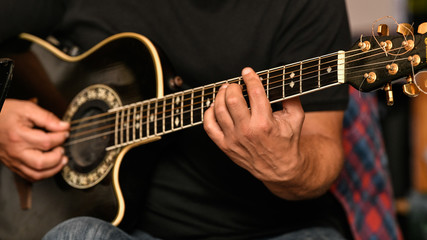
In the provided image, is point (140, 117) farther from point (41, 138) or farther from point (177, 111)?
point (41, 138)

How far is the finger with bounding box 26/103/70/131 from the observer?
110 cm

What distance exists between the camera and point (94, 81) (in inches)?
44.3

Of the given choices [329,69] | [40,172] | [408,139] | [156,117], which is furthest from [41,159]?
[408,139]

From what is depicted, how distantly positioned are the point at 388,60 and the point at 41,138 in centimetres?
71

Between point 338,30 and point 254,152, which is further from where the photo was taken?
point 338,30

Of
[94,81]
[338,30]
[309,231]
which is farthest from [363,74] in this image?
[94,81]

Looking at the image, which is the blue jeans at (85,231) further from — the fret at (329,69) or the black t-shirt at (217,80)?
the fret at (329,69)

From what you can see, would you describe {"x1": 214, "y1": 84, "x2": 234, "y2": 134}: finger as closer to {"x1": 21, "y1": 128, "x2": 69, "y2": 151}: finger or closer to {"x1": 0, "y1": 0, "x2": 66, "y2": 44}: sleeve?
{"x1": 21, "y1": 128, "x2": 69, "y2": 151}: finger

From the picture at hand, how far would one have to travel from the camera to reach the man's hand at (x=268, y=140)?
83cm

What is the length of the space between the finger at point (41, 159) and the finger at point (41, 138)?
13 mm

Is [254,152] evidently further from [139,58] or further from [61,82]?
[61,82]

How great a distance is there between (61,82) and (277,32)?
50cm

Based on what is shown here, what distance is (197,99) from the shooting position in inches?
37.1

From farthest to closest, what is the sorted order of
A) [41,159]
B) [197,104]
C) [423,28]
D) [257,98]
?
[41,159], [197,104], [257,98], [423,28]
